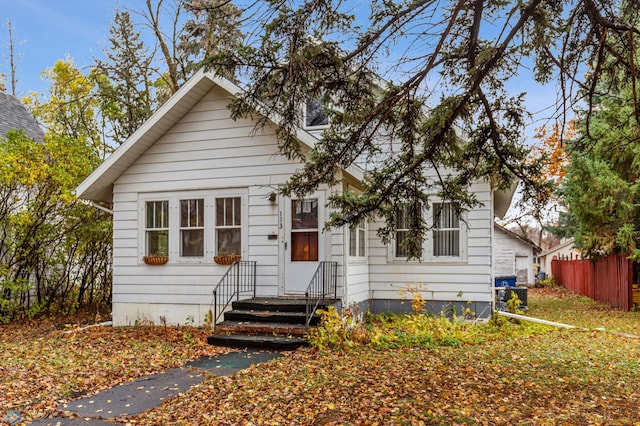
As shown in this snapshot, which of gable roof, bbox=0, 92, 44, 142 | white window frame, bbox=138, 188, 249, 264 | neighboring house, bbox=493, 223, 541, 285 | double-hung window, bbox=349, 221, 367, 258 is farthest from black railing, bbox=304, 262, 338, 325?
neighboring house, bbox=493, 223, 541, 285

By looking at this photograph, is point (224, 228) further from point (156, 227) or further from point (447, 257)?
point (447, 257)

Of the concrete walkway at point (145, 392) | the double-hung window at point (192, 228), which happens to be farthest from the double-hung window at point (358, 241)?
the concrete walkway at point (145, 392)

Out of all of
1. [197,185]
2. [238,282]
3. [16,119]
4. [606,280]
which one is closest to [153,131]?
[197,185]

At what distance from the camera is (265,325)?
902 centimetres

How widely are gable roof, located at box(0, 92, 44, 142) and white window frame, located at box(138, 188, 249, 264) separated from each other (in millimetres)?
8041

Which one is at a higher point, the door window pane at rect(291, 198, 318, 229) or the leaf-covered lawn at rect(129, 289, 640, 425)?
the door window pane at rect(291, 198, 318, 229)

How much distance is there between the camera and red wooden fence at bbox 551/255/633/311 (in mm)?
14750

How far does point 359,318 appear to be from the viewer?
10562 mm

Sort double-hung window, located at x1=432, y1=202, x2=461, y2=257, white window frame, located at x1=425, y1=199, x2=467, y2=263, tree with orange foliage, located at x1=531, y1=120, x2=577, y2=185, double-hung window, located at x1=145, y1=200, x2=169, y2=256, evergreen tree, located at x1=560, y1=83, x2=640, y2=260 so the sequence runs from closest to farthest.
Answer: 1. tree with orange foliage, located at x1=531, y1=120, x2=577, y2=185
2. double-hung window, located at x1=145, y1=200, x2=169, y2=256
3. white window frame, located at x1=425, y1=199, x2=467, y2=263
4. double-hung window, located at x1=432, y1=202, x2=461, y2=257
5. evergreen tree, located at x1=560, y1=83, x2=640, y2=260

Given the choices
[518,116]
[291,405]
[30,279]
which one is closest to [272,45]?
[518,116]

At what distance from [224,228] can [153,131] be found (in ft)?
8.38

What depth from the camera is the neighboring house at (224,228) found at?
10133 millimetres

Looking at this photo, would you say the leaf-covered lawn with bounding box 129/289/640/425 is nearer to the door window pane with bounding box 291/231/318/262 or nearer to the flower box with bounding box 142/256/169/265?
the door window pane with bounding box 291/231/318/262

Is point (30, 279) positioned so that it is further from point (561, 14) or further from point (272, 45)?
point (561, 14)
